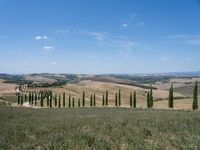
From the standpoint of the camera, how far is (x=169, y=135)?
46.0 ft

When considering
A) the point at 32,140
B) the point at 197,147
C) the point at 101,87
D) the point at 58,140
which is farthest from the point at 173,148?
the point at 101,87

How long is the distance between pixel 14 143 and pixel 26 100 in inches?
5186

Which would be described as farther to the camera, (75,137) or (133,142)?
(75,137)

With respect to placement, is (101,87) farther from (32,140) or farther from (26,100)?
(32,140)

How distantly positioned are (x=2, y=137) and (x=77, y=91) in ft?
488

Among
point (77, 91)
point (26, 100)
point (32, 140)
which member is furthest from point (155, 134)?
point (77, 91)

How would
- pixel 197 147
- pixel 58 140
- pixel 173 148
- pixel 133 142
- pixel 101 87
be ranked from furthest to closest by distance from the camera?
pixel 101 87
pixel 58 140
pixel 133 142
pixel 173 148
pixel 197 147

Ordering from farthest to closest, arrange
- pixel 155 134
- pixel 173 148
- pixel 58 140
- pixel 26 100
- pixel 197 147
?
pixel 26 100 → pixel 155 134 → pixel 58 140 → pixel 173 148 → pixel 197 147

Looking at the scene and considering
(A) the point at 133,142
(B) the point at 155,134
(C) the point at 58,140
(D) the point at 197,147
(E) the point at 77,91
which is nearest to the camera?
(D) the point at 197,147

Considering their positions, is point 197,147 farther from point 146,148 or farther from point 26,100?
point 26,100


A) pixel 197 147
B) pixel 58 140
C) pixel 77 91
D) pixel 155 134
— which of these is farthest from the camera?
pixel 77 91

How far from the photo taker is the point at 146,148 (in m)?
11.0

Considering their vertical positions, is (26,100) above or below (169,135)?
below

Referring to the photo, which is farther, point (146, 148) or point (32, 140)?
point (32, 140)
